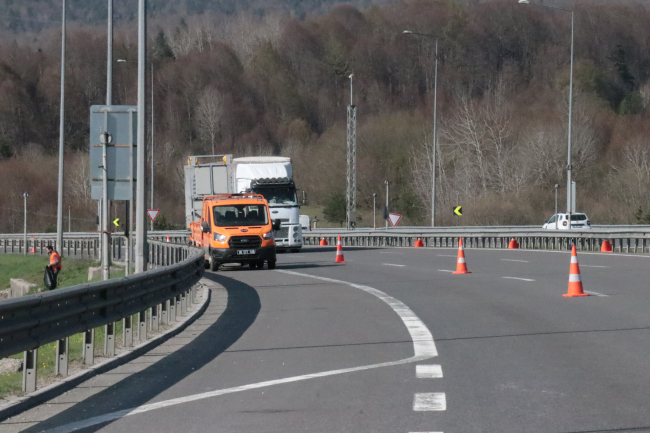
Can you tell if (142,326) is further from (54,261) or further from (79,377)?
(54,261)

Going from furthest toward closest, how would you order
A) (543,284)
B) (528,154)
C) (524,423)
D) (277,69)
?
(277,69) < (528,154) < (543,284) < (524,423)

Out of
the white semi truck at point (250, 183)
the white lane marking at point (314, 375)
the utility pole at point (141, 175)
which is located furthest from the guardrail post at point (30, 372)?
the white semi truck at point (250, 183)

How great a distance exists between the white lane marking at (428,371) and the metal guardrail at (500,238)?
27.5 meters

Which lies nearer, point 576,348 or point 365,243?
point 576,348

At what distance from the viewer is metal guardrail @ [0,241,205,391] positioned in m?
7.92

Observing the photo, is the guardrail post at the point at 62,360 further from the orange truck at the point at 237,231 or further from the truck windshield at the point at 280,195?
the truck windshield at the point at 280,195

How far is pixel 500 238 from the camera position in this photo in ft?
152

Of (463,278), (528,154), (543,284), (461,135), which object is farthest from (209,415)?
(461,135)

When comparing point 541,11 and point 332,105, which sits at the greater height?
point 541,11

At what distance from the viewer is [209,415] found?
7.48 metres

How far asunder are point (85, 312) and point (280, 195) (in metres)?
28.4

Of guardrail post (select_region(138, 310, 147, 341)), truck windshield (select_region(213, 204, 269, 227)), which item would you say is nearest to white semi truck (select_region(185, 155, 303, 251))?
truck windshield (select_region(213, 204, 269, 227))

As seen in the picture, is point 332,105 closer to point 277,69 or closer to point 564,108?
point 277,69

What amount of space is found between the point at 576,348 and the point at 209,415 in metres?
4.87
